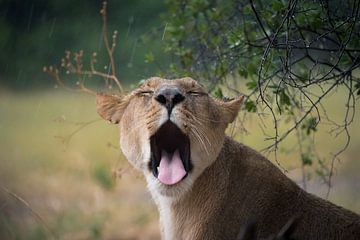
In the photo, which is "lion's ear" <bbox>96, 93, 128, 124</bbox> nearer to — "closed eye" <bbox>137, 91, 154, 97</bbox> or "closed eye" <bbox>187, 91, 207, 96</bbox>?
"closed eye" <bbox>137, 91, 154, 97</bbox>

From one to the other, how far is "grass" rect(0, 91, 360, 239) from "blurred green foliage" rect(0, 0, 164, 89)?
0.45 m

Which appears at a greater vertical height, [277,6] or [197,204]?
[277,6]

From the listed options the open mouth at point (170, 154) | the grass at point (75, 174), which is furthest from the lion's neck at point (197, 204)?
the grass at point (75, 174)

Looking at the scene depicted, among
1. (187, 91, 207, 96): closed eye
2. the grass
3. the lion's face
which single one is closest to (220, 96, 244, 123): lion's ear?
the lion's face

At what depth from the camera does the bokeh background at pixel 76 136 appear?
11.4 metres

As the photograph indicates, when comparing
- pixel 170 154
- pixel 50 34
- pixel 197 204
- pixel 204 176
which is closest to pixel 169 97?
pixel 170 154

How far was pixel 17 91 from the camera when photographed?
16.7 meters

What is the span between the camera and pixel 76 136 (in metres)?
16.0

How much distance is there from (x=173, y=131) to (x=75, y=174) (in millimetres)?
8227

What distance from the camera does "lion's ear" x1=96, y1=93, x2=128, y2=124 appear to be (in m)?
5.56

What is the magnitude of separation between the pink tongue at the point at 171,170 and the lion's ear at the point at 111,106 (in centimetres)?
41

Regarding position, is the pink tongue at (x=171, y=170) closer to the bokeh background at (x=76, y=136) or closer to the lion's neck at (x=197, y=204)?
the lion's neck at (x=197, y=204)

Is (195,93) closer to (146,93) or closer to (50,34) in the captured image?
(146,93)

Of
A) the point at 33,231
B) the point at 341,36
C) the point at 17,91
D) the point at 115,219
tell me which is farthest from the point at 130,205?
the point at 341,36
